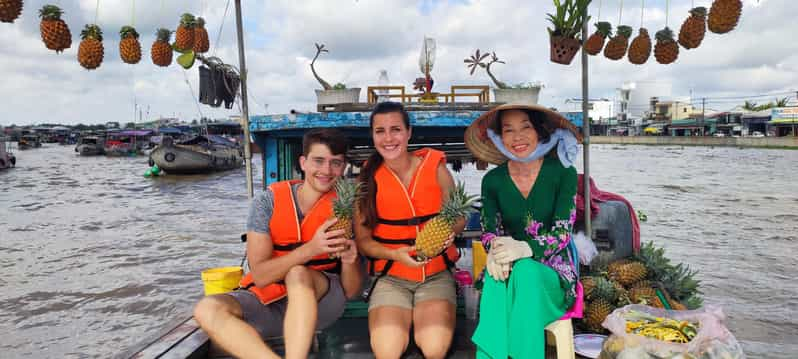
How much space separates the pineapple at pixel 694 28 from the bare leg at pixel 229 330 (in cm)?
366

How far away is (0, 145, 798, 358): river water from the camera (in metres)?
6.46

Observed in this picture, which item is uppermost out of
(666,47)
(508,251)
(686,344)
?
(666,47)

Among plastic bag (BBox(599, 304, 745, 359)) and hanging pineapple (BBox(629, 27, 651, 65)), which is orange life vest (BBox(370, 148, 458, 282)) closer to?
plastic bag (BBox(599, 304, 745, 359))

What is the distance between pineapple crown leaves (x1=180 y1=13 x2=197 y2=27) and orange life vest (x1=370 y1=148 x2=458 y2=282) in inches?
83.8

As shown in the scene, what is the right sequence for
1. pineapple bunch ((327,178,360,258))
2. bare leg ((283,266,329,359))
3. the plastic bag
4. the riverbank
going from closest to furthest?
the plastic bag → bare leg ((283,266,329,359)) → pineapple bunch ((327,178,360,258)) → the riverbank

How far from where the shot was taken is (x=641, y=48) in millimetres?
4059

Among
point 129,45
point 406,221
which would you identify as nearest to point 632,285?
point 406,221

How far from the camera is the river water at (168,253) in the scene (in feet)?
21.2

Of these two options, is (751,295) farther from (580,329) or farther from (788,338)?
(580,329)

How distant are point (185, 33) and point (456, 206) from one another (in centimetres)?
271

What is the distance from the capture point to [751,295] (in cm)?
711

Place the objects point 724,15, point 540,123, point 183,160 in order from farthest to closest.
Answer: point 183,160 → point 724,15 → point 540,123

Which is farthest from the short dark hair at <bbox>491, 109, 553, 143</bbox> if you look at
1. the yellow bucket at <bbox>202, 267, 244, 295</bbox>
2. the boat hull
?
the boat hull

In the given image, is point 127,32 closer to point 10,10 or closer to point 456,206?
point 10,10
